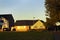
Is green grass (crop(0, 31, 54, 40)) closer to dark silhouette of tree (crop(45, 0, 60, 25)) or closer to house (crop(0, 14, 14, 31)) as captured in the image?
dark silhouette of tree (crop(45, 0, 60, 25))

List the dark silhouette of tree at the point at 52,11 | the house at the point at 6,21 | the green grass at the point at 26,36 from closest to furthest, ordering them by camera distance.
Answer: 1. the green grass at the point at 26,36
2. the dark silhouette of tree at the point at 52,11
3. the house at the point at 6,21

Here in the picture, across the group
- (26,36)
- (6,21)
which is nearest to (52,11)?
(26,36)

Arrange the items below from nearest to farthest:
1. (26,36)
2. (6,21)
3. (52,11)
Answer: (26,36)
(52,11)
(6,21)

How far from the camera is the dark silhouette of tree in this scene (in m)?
34.3

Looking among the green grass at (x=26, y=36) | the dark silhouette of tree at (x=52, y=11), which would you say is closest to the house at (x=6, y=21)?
the dark silhouette of tree at (x=52, y=11)

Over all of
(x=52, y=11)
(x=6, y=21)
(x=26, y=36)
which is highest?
(x=52, y=11)

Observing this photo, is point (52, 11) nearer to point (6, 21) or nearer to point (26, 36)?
point (26, 36)

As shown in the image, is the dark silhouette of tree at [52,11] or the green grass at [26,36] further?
the dark silhouette of tree at [52,11]

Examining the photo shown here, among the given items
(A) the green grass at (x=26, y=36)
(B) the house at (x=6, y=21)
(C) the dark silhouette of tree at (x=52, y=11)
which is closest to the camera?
(A) the green grass at (x=26, y=36)

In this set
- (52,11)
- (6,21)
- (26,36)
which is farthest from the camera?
(6,21)

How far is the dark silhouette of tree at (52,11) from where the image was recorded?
34344 mm

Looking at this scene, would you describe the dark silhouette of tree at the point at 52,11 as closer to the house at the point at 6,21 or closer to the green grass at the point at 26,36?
the green grass at the point at 26,36

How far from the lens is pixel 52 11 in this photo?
3522 cm

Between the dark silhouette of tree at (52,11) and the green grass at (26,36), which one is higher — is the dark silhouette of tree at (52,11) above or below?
above
